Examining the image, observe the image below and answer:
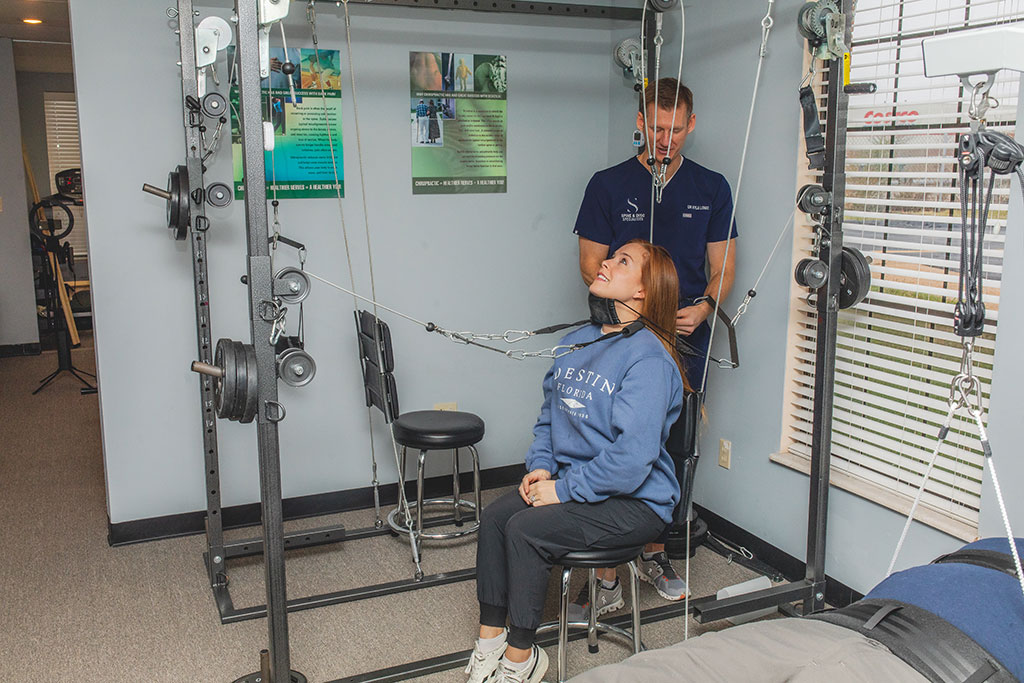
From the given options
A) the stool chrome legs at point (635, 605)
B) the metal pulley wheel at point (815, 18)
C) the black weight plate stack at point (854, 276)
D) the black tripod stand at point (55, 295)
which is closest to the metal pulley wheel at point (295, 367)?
the stool chrome legs at point (635, 605)

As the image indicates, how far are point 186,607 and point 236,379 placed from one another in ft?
4.22

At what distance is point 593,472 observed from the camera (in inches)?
89.6

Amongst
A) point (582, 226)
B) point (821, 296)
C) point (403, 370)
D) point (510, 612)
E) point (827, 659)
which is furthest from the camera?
point (403, 370)

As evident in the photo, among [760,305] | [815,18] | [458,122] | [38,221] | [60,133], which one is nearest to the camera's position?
[815,18]

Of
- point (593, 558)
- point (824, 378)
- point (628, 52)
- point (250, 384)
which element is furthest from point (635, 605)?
point (628, 52)

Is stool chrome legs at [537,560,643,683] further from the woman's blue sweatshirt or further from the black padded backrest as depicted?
the black padded backrest

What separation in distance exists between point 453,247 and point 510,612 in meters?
1.91

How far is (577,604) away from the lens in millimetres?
2848

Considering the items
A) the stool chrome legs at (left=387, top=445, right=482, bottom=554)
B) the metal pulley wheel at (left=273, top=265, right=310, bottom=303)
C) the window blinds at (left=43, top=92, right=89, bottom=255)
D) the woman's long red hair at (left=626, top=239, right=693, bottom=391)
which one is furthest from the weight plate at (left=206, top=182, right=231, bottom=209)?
the window blinds at (left=43, top=92, right=89, bottom=255)

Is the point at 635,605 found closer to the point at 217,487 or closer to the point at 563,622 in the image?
the point at 563,622

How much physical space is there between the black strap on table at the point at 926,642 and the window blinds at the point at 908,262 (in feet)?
3.32

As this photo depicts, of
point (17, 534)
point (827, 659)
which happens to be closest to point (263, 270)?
point (827, 659)

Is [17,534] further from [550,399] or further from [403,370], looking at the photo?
[550,399]

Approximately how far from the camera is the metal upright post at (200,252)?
280cm
